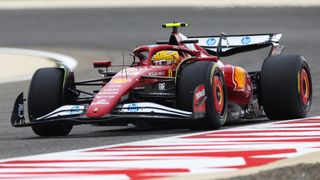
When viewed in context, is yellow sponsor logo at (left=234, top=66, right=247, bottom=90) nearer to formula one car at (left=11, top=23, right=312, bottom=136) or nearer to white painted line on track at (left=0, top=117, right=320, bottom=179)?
formula one car at (left=11, top=23, right=312, bottom=136)

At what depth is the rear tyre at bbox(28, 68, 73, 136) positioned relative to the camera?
11.2 metres

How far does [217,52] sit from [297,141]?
474 cm

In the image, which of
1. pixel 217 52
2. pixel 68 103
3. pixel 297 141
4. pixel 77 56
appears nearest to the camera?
pixel 297 141

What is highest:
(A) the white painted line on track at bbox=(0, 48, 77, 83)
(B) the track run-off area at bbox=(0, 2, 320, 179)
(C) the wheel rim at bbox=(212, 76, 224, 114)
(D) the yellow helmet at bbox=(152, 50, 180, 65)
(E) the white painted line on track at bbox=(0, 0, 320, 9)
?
(E) the white painted line on track at bbox=(0, 0, 320, 9)

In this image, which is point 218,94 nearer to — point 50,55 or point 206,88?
point 206,88

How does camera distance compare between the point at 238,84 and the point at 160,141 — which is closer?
the point at 160,141

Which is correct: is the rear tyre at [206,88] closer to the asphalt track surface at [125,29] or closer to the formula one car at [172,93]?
the formula one car at [172,93]

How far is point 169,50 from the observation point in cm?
→ 1181

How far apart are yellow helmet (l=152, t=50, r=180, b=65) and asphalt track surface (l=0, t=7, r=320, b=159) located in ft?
16.9

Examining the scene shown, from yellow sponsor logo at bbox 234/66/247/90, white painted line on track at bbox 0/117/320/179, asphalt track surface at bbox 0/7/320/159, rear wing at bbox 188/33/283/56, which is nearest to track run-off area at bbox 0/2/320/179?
white painted line on track at bbox 0/117/320/179

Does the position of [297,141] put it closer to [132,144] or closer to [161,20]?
A: [132,144]

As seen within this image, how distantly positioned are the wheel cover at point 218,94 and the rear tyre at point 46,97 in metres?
1.80

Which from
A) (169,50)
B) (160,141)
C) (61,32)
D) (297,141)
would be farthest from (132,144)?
(61,32)

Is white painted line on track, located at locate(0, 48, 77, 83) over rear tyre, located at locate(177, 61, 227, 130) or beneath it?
beneath
